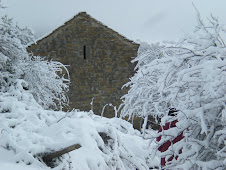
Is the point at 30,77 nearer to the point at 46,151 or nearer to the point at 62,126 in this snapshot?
the point at 62,126

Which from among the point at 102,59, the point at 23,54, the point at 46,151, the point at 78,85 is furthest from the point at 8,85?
the point at 102,59

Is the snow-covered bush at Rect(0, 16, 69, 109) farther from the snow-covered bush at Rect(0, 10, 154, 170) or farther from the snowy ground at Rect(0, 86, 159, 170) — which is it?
the snowy ground at Rect(0, 86, 159, 170)

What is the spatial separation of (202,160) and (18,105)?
362 centimetres

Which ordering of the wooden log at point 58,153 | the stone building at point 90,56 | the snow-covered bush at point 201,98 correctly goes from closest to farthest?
the snow-covered bush at point 201,98, the wooden log at point 58,153, the stone building at point 90,56

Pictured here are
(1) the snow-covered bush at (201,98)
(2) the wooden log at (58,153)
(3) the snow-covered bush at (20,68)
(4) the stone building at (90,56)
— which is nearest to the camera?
(1) the snow-covered bush at (201,98)

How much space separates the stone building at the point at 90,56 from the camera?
12289 mm

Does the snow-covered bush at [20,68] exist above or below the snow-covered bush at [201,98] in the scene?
above

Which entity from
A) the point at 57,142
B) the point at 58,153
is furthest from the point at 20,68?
the point at 58,153

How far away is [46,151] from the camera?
11.9 feet

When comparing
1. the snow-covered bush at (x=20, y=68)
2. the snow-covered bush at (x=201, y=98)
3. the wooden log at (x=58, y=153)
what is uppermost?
the snow-covered bush at (x=20, y=68)

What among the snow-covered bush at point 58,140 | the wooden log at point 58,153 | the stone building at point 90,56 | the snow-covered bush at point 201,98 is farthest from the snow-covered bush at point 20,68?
the snow-covered bush at point 201,98

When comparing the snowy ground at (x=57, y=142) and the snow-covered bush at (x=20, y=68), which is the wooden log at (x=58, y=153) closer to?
the snowy ground at (x=57, y=142)

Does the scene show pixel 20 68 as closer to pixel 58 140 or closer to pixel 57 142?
pixel 58 140

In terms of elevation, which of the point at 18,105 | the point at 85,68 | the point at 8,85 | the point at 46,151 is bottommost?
the point at 46,151
